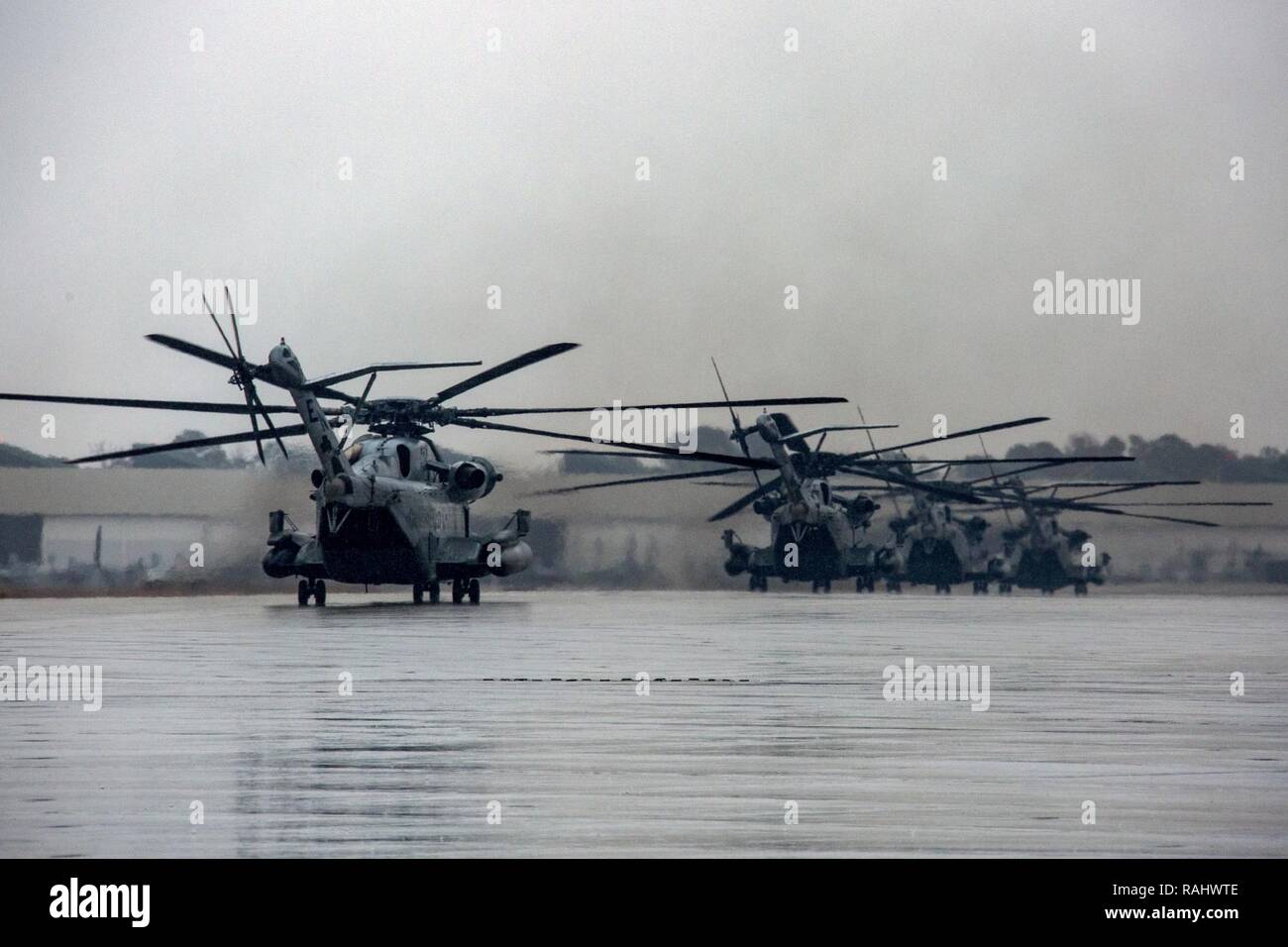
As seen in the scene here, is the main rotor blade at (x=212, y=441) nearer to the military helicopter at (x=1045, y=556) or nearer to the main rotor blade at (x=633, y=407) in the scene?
the main rotor blade at (x=633, y=407)

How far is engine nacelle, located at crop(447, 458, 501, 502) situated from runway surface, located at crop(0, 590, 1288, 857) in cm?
1498

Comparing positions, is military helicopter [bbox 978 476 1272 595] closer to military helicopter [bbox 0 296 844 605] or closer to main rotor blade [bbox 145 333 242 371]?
military helicopter [bbox 0 296 844 605]

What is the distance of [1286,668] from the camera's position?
22219mm

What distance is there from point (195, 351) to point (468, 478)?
34.9 feet

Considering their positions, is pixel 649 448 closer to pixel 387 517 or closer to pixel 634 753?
pixel 387 517

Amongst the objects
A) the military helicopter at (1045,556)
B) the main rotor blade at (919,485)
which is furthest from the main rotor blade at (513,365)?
the military helicopter at (1045,556)

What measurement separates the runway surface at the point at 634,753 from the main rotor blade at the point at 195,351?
20.2 feet

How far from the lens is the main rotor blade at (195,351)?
99.3ft

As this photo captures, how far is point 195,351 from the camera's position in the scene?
31.7 m
